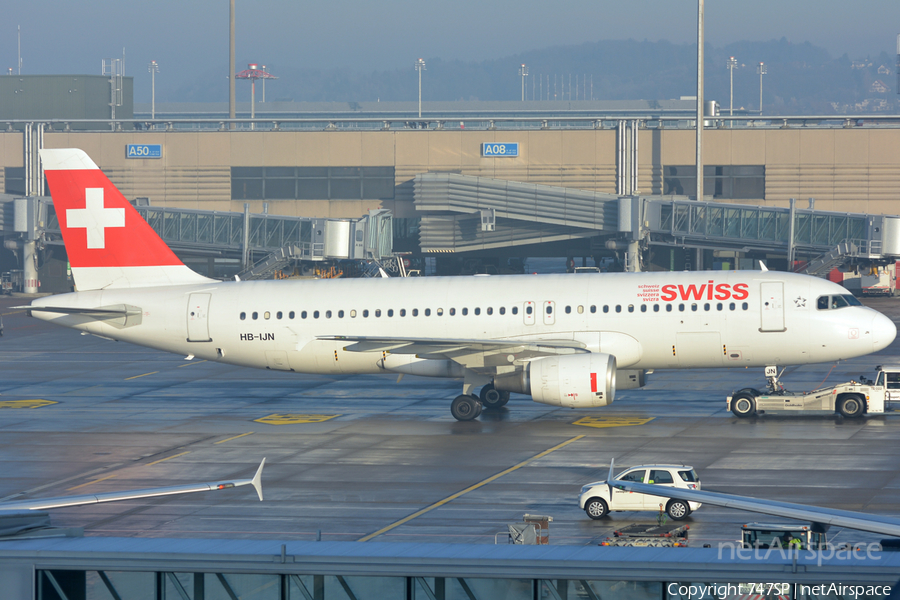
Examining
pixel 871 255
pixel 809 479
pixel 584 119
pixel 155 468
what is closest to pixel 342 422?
pixel 155 468

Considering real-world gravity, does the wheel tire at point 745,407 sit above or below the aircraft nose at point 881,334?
below

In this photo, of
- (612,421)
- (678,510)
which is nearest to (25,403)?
(612,421)

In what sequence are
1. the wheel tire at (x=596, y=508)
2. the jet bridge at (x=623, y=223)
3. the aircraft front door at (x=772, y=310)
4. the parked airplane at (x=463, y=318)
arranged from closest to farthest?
the wheel tire at (x=596, y=508), the parked airplane at (x=463, y=318), the aircraft front door at (x=772, y=310), the jet bridge at (x=623, y=223)

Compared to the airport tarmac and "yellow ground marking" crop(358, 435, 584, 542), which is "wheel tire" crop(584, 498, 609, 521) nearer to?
the airport tarmac

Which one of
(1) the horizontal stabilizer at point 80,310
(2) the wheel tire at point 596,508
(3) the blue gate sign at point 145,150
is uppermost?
(3) the blue gate sign at point 145,150

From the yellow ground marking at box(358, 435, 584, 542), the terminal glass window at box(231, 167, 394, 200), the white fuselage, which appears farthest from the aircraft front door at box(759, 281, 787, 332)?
the terminal glass window at box(231, 167, 394, 200)

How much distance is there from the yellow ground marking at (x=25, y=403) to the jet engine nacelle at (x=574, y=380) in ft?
71.6

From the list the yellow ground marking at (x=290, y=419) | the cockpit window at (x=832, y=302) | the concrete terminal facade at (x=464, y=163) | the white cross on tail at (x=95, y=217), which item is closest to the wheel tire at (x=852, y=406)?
the cockpit window at (x=832, y=302)

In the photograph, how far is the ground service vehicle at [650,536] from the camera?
2109 cm

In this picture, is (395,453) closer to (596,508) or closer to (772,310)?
(596,508)

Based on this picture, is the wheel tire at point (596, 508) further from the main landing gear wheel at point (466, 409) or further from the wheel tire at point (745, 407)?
the wheel tire at point (745, 407)

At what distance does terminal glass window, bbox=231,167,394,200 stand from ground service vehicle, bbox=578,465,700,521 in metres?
69.9

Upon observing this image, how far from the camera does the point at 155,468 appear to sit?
105ft

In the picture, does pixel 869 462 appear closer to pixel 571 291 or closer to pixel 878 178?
pixel 571 291
